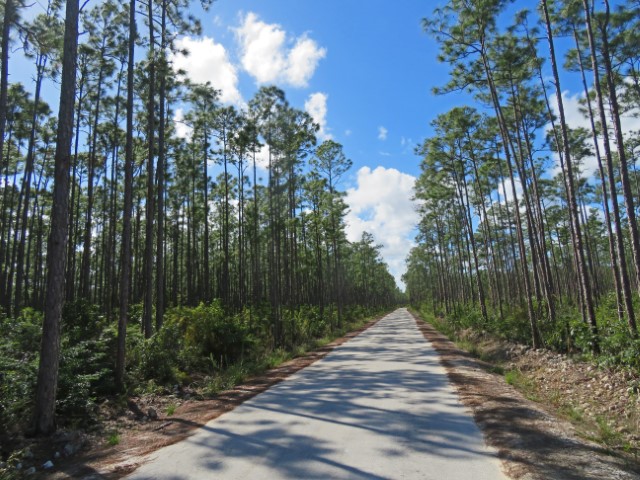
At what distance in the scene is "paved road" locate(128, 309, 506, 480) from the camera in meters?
4.14

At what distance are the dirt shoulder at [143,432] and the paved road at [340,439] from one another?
317 mm

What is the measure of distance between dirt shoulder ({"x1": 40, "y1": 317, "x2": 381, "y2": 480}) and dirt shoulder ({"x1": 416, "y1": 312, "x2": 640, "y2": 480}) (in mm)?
4401

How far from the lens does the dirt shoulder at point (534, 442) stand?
12.7 ft

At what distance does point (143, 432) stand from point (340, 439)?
3464 millimetres

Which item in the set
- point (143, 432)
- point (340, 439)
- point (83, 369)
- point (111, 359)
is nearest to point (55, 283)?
point (143, 432)

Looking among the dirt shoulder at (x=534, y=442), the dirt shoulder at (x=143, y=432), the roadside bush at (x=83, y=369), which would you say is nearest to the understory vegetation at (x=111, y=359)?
the roadside bush at (x=83, y=369)

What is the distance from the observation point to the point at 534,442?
15.5 feet

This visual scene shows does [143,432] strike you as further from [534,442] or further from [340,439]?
[534,442]

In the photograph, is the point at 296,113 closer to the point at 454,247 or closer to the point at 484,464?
the point at 484,464

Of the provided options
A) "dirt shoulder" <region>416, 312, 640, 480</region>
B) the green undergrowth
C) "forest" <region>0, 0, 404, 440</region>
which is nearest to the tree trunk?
"forest" <region>0, 0, 404, 440</region>

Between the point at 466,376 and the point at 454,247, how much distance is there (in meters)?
28.4

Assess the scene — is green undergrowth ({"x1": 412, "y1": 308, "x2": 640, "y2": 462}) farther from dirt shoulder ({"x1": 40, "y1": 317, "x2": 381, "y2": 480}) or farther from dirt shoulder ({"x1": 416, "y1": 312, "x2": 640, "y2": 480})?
dirt shoulder ({"x1": 40, "y1": 317, "x2": 381, "y2": 480})

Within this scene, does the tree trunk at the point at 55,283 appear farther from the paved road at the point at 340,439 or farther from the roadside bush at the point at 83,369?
the paved road at the point at 340,439

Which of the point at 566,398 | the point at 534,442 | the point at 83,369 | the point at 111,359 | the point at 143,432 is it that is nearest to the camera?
the point at 534,442
